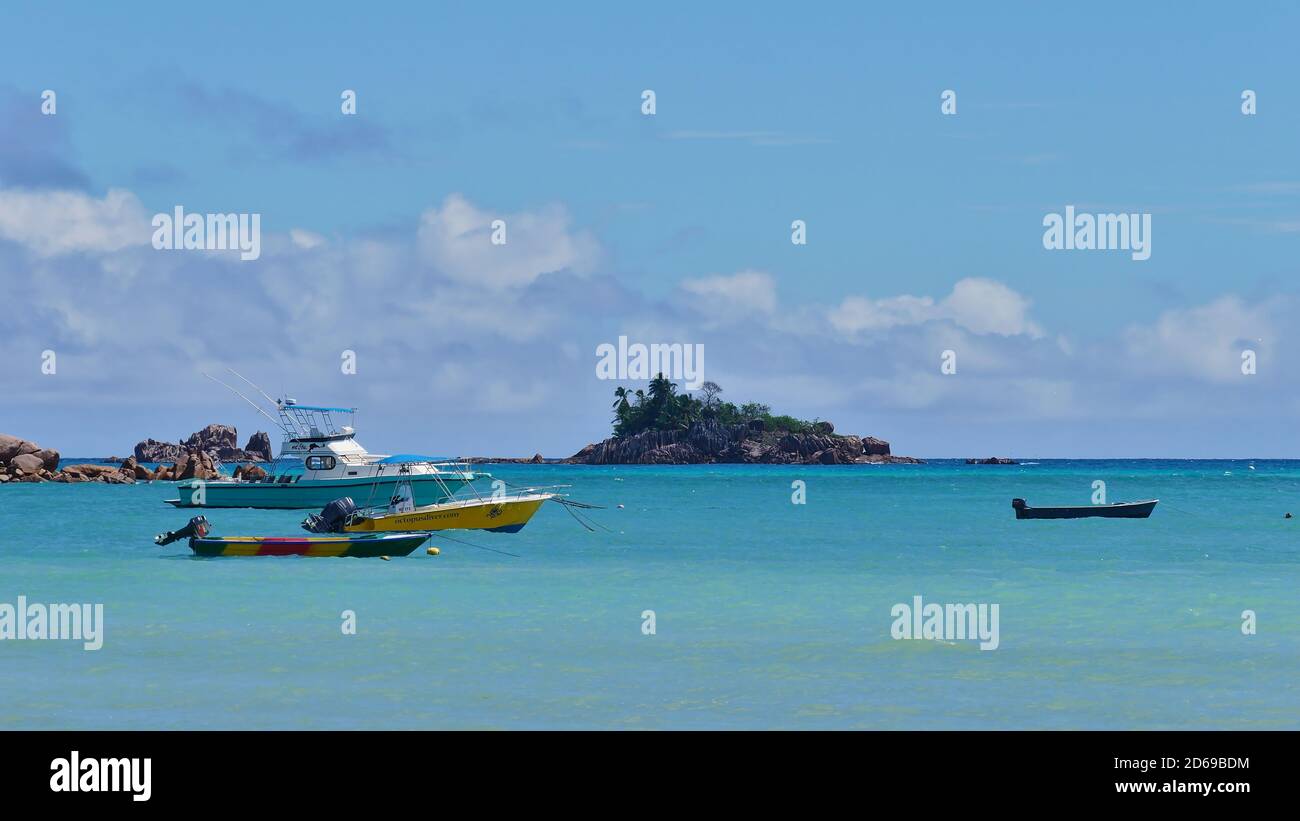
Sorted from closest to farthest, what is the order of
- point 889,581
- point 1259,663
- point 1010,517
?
1. point 1259,663
2. point 889,581
3. point 1010,517

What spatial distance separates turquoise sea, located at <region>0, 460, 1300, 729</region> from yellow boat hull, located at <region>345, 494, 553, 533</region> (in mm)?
786

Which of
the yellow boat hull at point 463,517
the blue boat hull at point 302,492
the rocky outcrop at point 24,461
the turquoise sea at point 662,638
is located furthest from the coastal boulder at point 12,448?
the yellow boat hull at point 463,517

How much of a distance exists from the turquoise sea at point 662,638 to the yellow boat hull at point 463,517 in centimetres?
79

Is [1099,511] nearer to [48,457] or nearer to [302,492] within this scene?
[302,492]

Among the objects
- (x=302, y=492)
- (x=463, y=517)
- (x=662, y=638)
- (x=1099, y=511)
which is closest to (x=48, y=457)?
(x=302, y=492)

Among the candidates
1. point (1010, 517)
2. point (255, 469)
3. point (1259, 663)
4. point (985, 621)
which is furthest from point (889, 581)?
point (255, 469)

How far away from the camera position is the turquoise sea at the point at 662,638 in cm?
1942

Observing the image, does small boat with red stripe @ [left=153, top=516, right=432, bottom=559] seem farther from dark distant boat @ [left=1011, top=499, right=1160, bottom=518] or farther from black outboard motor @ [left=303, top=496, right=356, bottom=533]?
dark distant boat @ [left=1011, top=499, right=1160, bottom=518]

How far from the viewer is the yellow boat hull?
50750 mm

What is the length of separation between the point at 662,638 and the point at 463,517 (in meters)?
27.1

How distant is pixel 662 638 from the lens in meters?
26.4
